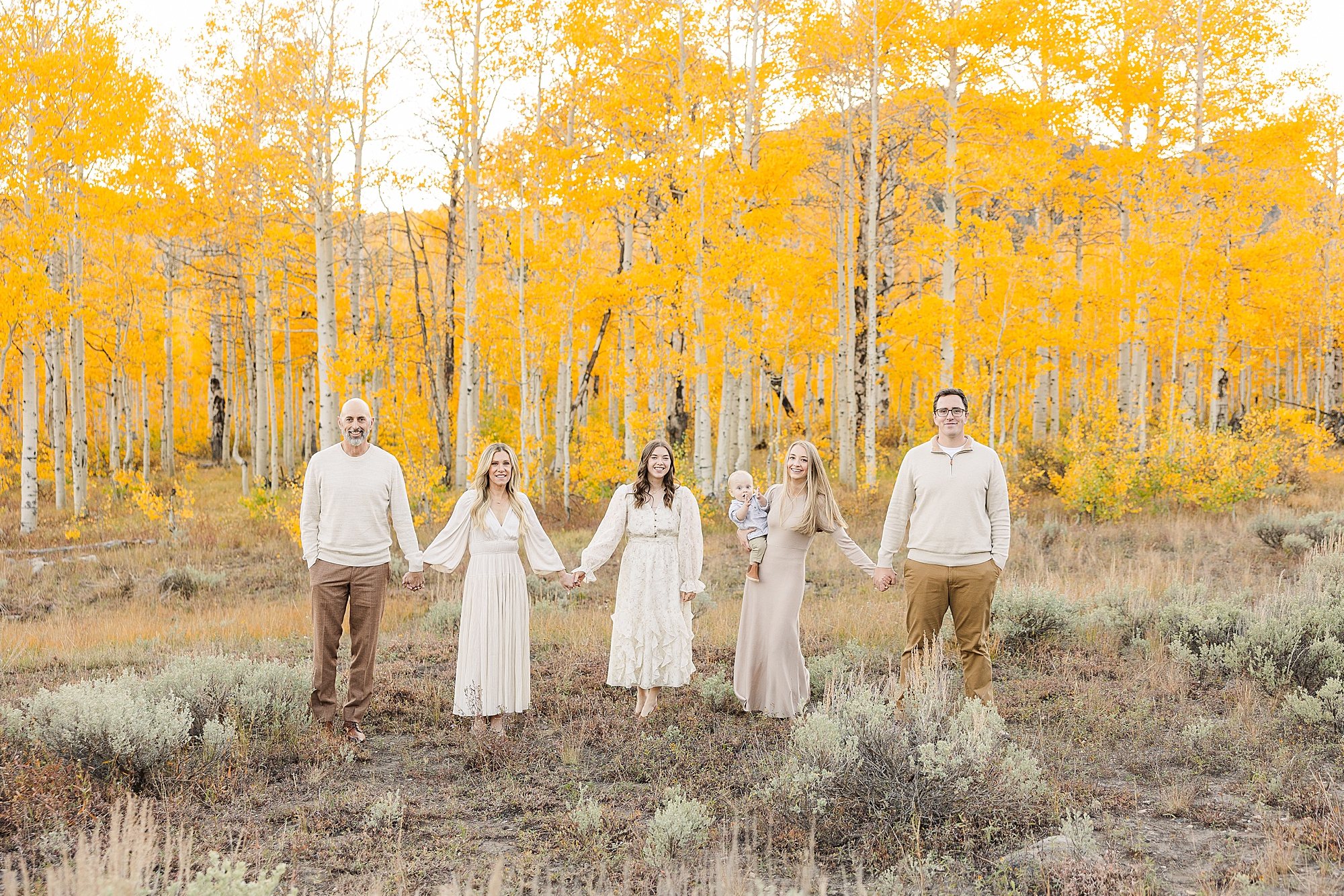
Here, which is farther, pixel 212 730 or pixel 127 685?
pixel 127 685

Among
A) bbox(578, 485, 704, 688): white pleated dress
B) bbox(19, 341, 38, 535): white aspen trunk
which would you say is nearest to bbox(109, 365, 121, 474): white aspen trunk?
bbox(19, 341, 38, 535): white aspen trunk

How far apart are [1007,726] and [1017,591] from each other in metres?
2.41

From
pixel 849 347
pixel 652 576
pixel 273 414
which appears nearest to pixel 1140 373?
pixel 849 347

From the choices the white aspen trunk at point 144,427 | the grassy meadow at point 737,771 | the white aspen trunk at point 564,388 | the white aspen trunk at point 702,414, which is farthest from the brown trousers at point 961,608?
the white aspen trunk at point 144,427

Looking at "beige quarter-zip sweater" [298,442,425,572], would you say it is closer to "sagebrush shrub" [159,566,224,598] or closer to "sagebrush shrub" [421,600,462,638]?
"sagebrush shrub" [421,600,462,638]

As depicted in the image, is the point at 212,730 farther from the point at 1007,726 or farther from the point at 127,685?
the point at 1007,726

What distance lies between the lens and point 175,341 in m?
30.5

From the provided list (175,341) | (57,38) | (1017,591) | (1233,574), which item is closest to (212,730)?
(1017,591)

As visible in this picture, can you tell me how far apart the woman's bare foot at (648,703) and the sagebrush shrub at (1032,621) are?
3212 mm

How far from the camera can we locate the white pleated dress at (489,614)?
5.21 m

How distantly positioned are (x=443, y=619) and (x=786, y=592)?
14.8ft

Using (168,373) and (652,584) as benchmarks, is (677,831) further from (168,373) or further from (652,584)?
(168,373)

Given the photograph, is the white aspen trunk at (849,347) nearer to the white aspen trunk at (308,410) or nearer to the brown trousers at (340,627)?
the brown trousers at (340,627)

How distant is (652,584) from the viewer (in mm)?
5660
